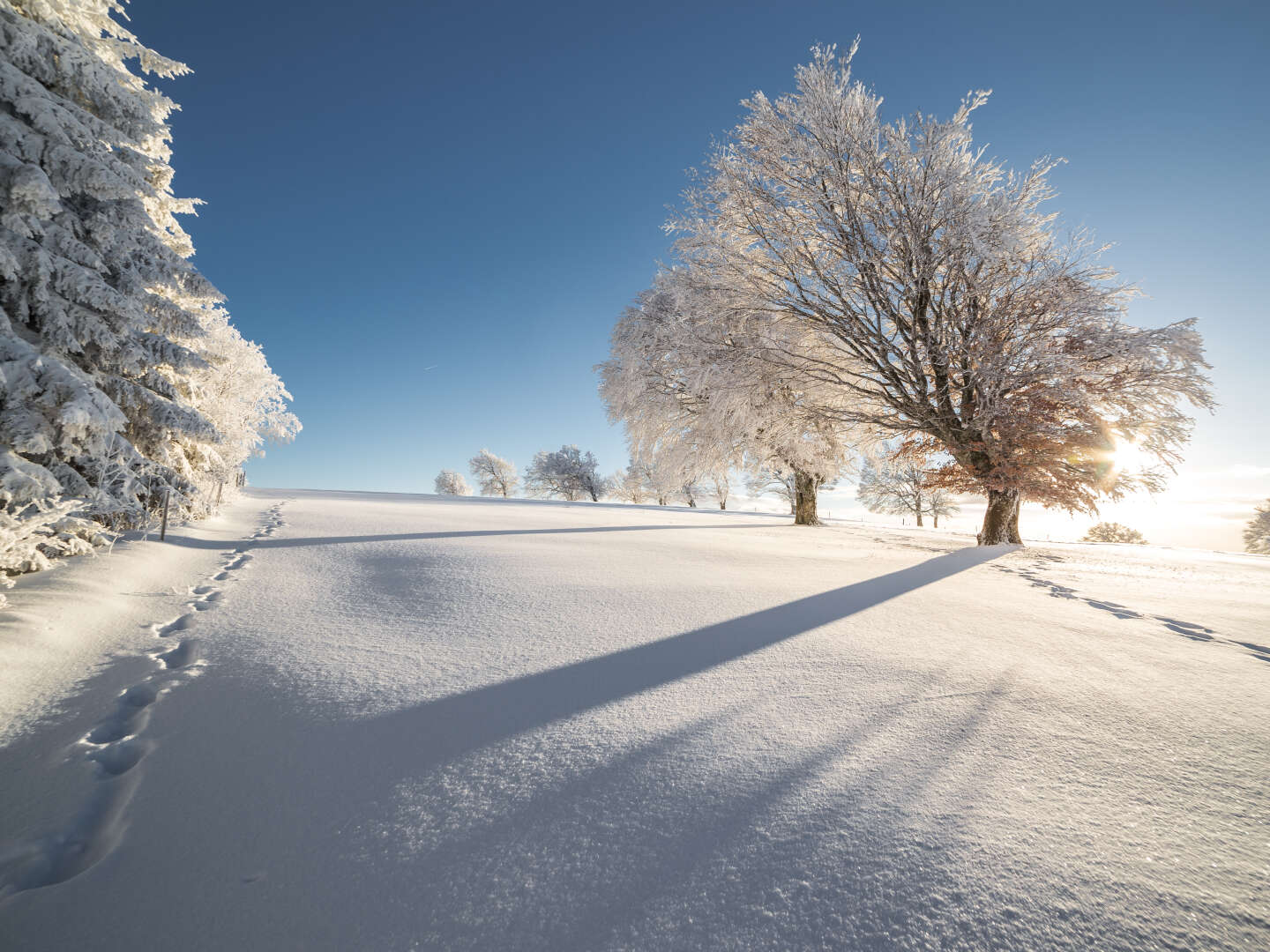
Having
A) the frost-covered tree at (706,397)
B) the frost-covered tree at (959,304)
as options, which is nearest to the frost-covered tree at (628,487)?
the frost-covered tree at (706,397)

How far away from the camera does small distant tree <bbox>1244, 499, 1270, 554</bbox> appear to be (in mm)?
26672

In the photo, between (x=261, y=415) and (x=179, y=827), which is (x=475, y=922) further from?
(x=261, y=415)

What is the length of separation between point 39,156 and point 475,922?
29.5 feet

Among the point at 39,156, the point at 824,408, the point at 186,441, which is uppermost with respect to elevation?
the point at 39,156

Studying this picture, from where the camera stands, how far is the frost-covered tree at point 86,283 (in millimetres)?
4711

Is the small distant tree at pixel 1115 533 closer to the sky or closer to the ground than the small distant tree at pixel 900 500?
closer to the ground

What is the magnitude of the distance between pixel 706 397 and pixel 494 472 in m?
43.1

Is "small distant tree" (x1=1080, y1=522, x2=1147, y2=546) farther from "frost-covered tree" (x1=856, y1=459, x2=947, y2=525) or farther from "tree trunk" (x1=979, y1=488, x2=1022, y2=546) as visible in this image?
"tree trunk" (x1=979, y1=488, x2=1022, y2=546)

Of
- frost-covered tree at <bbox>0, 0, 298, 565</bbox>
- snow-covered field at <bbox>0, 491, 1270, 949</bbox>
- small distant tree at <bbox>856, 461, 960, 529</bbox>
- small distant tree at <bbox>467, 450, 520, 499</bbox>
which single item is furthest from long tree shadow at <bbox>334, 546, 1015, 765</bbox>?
small distant tree at <bbox>467, 450, 520, 499</bbox>

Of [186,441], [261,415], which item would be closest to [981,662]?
[186,441]

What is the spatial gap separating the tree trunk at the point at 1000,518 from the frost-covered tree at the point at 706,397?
287 cm

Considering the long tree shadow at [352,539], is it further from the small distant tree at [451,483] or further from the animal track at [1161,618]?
the small distant tree at [451,483]

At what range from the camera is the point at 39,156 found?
5301 millimetres

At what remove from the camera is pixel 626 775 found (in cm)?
162
